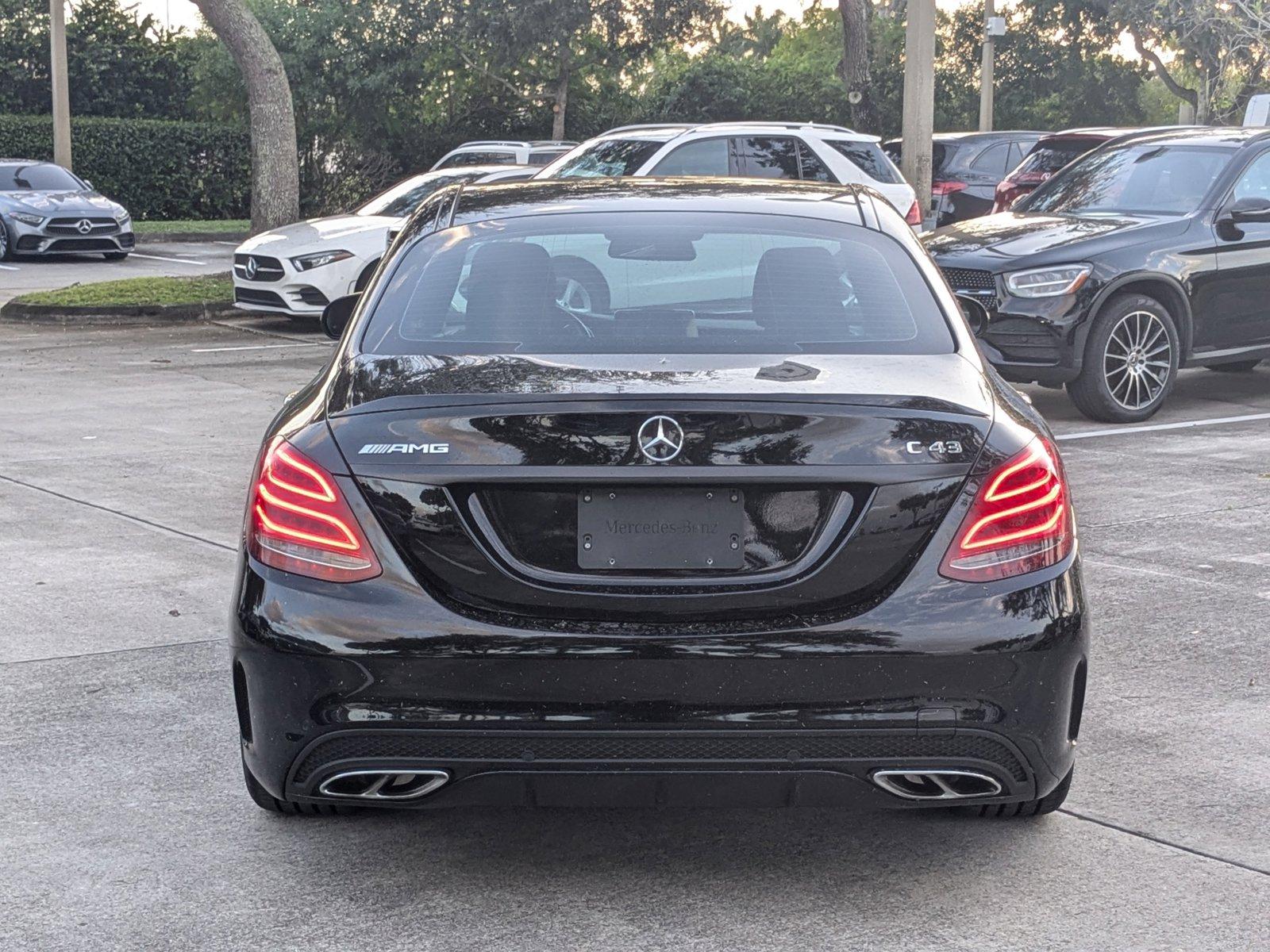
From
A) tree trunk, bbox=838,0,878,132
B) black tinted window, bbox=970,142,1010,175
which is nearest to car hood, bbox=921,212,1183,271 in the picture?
black tinted window, bbox=970,142,1010,175

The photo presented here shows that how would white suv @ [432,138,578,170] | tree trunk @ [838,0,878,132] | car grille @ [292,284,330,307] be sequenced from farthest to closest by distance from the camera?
1. tree trunk @ [838,0,878,132]
2. white suv @ [432,138,578,170]
3. car grille @ [292,284,330,307]

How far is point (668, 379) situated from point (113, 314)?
14334 mm

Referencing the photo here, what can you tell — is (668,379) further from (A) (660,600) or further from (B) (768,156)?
(B) (768,156)

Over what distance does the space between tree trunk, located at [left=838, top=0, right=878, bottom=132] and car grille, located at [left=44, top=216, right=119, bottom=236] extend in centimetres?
1515

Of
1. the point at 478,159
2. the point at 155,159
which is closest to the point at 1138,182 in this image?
the point at 478,159

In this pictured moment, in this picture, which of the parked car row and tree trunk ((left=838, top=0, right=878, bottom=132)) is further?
tree trunk ((left=838, top=0, right=878, bottom=132))

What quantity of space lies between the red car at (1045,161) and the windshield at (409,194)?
209 inches

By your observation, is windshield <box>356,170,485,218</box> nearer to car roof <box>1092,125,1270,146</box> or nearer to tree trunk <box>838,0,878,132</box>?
car roof <box>1092,125,1270,146</box>

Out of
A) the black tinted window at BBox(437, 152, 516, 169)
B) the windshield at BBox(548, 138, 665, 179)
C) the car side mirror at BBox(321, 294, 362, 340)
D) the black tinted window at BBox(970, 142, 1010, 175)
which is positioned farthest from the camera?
the black tinted window at BBox(437, 152, 516, 169)

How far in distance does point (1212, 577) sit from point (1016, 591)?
3433 millimetres

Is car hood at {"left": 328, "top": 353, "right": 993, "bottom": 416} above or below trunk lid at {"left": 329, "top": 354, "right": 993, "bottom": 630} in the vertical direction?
above

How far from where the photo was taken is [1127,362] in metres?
10.6

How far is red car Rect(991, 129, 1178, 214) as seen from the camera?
17.9m

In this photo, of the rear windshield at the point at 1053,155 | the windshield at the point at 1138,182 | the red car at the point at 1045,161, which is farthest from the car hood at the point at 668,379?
the rear windshield at the point at 1053,155
